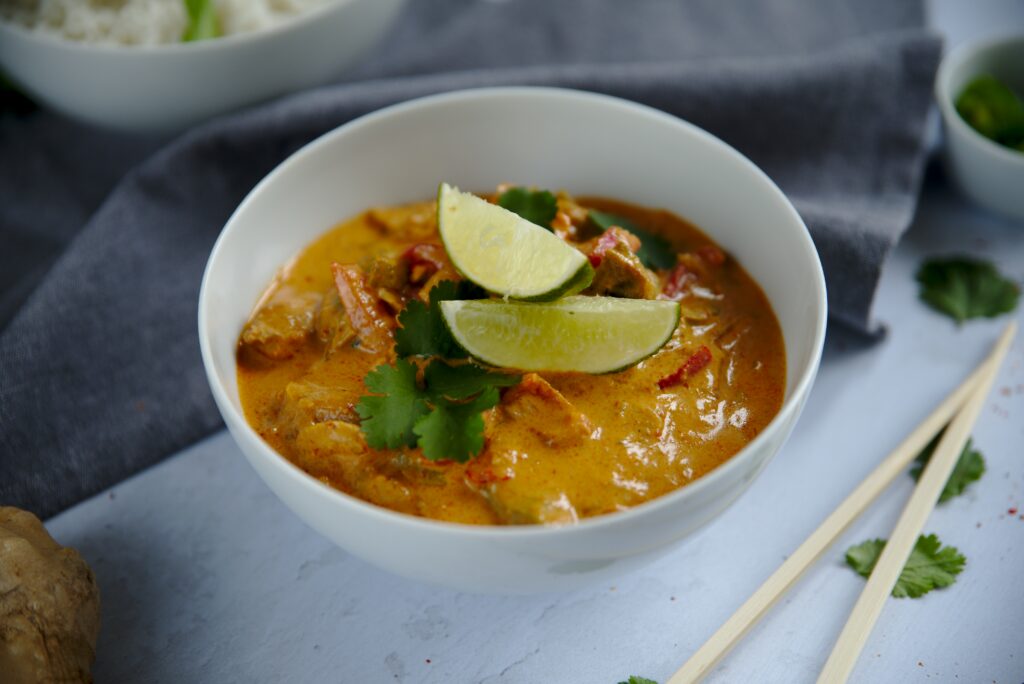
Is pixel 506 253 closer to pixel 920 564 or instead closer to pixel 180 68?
pixel 920 564

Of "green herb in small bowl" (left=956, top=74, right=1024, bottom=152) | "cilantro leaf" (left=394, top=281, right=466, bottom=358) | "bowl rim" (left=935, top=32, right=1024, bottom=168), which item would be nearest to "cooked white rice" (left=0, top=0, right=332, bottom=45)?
"cilantro leaf" (left=394, top=281, right=466, bottom=358)

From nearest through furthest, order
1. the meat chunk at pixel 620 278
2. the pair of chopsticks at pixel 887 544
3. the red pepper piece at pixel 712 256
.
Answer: the pair of chopsticks at pixel 887 544 → the meat chunk at pixel 620 278 → the red pepper piece at pixel 712 256

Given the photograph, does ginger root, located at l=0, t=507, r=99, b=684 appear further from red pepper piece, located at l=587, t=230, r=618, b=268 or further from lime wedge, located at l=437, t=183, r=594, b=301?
red pepper piece, located at l=587, t=230, r=618, b=268

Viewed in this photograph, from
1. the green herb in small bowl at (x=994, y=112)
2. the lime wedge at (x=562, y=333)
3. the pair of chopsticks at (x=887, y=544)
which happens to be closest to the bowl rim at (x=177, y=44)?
the lime wedge at (x=562, y=333)

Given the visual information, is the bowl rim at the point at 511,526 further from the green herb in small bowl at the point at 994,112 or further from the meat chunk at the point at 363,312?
the green herb in small bowl at the point at 994,112

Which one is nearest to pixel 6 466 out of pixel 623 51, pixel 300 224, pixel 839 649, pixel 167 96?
pixel 300 224

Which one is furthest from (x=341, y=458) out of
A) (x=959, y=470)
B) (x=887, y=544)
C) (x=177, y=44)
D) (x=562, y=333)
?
(x=177, y=44)

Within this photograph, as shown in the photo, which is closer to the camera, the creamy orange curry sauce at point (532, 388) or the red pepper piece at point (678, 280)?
the creamy orange curry sauce at point (532, 388)
